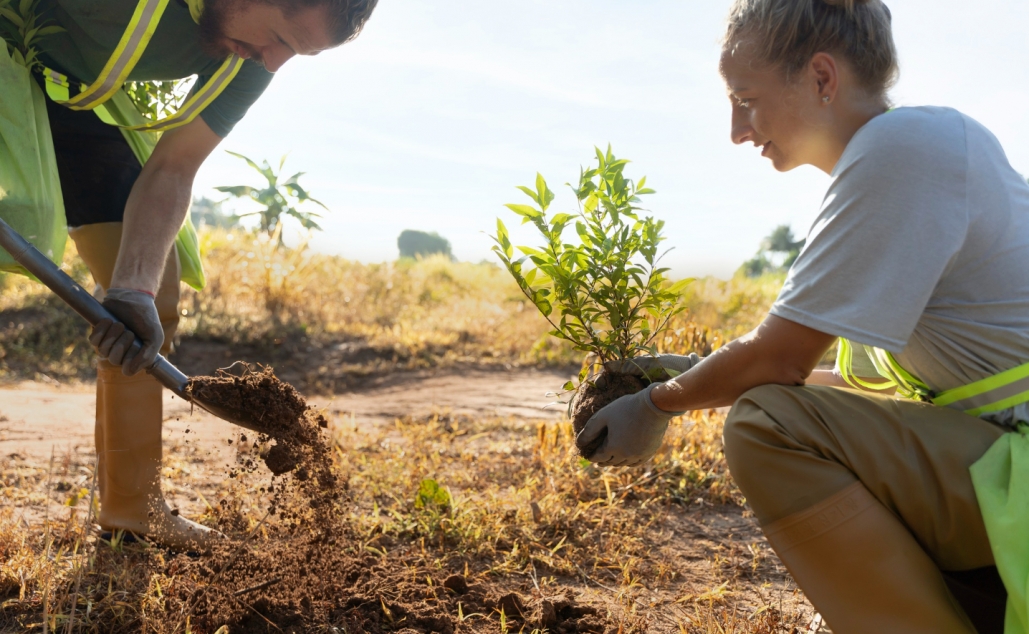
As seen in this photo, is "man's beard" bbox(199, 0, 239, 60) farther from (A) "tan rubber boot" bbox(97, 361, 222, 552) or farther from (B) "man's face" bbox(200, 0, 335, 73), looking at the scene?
(A) "tan rubber boot" bbox(97, 361, 222, 552)

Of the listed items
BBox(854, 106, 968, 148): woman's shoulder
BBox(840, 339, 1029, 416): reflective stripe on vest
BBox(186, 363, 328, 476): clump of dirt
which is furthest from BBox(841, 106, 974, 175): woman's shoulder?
BBox(186, 363, 328, 476): clump of dirt

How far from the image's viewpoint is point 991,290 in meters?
1.43

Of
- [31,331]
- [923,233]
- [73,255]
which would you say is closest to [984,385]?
[923,233]

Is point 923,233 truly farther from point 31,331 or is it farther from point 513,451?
point 31,331

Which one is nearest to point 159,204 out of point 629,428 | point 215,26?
point 215,26

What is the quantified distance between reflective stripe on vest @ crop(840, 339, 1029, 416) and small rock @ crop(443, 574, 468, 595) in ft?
4.46

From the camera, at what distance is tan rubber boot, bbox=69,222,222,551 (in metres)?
2.31

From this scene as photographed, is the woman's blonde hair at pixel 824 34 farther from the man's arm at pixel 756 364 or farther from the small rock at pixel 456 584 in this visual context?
the small rock at pixel 456 584

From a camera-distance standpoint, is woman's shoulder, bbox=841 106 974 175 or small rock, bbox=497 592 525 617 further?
small rock, bbox=497 592 525 617

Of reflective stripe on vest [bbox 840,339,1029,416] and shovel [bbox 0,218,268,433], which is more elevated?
shovel [bbox 0,218,268,433]

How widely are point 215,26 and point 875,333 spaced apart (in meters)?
Answer: 2.02

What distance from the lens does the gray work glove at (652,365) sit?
2.11 metres

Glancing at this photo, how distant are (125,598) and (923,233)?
86.7 inches

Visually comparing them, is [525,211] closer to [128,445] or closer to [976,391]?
[976,391]
